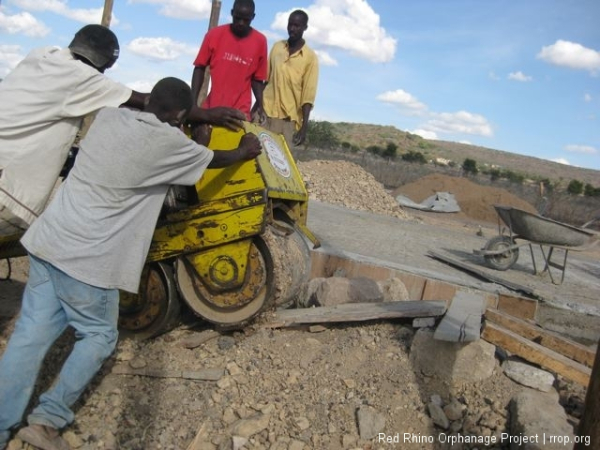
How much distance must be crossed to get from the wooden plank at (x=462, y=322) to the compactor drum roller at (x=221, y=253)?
112 centimetres

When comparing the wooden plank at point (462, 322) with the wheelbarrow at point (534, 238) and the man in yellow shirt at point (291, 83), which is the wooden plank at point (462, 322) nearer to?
the man in yellow shirt at point (291, 83)

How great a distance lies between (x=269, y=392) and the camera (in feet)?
12.1

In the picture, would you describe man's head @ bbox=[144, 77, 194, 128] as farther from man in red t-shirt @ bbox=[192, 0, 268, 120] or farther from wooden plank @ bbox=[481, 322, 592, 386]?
wooden plank @ bbox=[481, 322, 592, 386]

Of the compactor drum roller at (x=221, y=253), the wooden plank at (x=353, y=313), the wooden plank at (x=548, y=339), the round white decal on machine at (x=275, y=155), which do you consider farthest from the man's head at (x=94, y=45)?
the wooden plank at (x=548, y=339)

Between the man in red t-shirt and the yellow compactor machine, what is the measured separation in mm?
1352

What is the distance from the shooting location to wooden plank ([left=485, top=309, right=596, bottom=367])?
4395 mm

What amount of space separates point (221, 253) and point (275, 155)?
0.88m

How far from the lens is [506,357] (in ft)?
13.8

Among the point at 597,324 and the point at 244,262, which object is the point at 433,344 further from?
the point at 597,324

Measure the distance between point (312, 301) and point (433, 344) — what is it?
50.5 inches

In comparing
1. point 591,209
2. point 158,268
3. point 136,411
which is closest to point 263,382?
point 136,411

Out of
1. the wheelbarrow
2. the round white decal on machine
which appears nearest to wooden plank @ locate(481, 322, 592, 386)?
the round white decal on machine

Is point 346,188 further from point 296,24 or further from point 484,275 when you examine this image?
point 296,24

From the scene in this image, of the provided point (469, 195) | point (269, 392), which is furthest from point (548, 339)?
point (469, 195)
